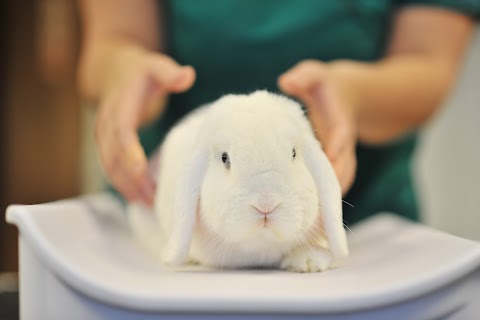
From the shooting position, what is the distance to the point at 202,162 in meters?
0.28

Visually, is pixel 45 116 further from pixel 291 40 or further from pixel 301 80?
pixel 301 80

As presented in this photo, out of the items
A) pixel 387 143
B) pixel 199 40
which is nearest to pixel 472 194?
pixel 387 143

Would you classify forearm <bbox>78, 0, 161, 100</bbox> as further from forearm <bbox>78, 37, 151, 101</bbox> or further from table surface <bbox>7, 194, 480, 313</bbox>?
table surface <bbox>7, 194, 480, 313</bbox>

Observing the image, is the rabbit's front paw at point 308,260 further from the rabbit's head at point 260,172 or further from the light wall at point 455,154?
the light wall at point 455,154

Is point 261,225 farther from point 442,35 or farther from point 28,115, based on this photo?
point 28,115

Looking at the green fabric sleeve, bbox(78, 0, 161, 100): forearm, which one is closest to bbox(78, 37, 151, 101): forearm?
bbox(78, 0, 161, 100): forearm

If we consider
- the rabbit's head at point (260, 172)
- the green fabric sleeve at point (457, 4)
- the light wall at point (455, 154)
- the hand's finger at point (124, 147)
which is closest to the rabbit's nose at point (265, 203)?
the rabbit's head at point (260, 172)

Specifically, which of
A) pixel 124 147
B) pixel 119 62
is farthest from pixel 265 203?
pixel 119 62

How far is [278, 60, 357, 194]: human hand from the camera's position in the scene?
0.27m

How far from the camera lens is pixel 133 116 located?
0.36 meters

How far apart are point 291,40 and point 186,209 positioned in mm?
239

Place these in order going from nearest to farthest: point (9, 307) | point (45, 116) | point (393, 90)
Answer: point (9, 307) < point (393, 90) < point (45, 116)

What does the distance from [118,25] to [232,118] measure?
31 cm

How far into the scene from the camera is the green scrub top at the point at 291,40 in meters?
0.45
